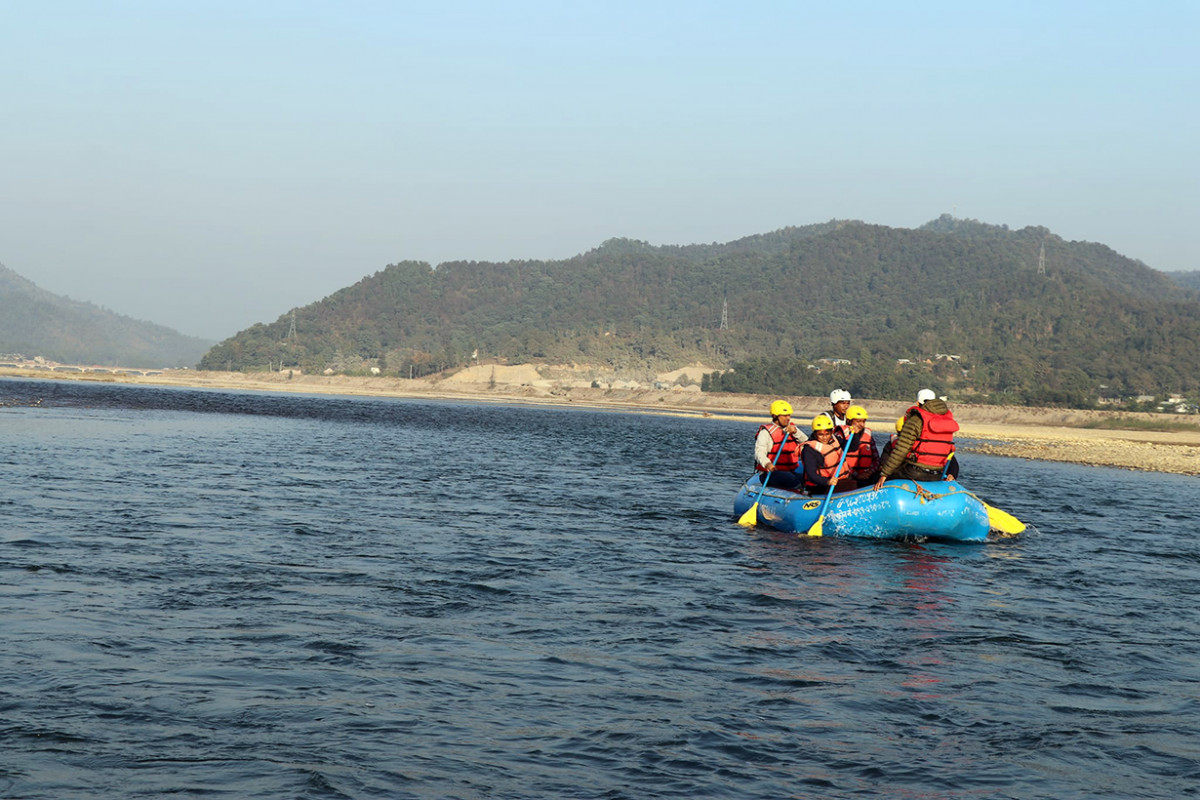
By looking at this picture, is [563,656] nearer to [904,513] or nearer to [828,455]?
[904,513]

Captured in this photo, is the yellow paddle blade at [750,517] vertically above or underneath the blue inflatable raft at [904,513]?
underneath

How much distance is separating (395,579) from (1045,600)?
9634 mm

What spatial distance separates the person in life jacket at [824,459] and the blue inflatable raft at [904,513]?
363 mm

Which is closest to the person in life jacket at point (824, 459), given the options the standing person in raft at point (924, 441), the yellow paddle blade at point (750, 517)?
the standing person in raft at point (924, 441)

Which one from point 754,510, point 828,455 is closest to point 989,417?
point 754,510

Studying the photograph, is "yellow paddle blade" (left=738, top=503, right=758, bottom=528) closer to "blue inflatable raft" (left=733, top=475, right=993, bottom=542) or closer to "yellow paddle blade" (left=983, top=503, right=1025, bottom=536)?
"blue inflatable raft" (left=733, top=475, right=993, bottom=542)

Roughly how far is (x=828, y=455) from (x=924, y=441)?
188 centimetres

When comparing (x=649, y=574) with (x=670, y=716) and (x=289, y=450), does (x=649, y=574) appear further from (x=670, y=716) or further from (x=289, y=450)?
(x=289, y=450)

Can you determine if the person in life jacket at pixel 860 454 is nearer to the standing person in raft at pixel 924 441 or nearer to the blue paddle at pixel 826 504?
the blue paddle at pixel 826 504

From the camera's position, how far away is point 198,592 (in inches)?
537

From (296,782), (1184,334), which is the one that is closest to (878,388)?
(1184,334)

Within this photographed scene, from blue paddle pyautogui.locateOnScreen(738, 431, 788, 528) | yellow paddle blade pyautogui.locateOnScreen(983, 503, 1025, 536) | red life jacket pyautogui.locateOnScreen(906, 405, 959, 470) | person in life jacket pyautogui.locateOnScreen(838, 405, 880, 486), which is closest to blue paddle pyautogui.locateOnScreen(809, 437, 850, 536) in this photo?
person in life jacket pyautogui.locateOnScreen(838, 405, 880, 486)

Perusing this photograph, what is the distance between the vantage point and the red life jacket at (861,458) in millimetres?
20984

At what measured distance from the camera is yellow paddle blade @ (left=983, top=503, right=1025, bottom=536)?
2216 cm
